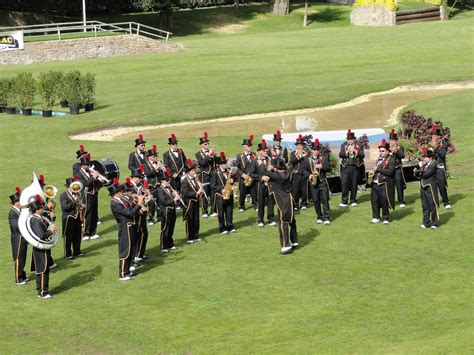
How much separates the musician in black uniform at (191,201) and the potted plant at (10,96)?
23065 mm

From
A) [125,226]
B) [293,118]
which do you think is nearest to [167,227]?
[125,226]

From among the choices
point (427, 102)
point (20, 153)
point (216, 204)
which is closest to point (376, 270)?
point (216, 204)

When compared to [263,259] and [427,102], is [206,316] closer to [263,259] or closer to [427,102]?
[263,259]

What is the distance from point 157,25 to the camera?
244 ft

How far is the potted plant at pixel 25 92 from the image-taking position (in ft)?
140

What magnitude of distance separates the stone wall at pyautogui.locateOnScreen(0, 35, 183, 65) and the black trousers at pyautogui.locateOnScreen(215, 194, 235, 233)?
3812 centimetres

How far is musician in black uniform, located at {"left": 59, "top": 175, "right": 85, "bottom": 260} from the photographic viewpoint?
842 inches

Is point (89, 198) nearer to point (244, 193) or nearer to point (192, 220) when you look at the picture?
point (192, 220)

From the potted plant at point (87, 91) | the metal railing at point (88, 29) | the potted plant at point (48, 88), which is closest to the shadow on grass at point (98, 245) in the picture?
the potted plant at point (87, 91)

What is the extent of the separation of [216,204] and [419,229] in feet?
17.1

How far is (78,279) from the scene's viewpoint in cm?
1972

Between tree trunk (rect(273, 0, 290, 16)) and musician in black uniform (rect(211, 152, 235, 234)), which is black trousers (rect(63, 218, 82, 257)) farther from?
tree trunk (rect(273, 0, 290, 16))

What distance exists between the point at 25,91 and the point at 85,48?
60.5ft

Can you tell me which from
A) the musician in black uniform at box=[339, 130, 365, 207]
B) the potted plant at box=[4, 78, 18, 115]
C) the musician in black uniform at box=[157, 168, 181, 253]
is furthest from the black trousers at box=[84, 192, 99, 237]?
the potted plant at box=[4, 78, 18, 115]
